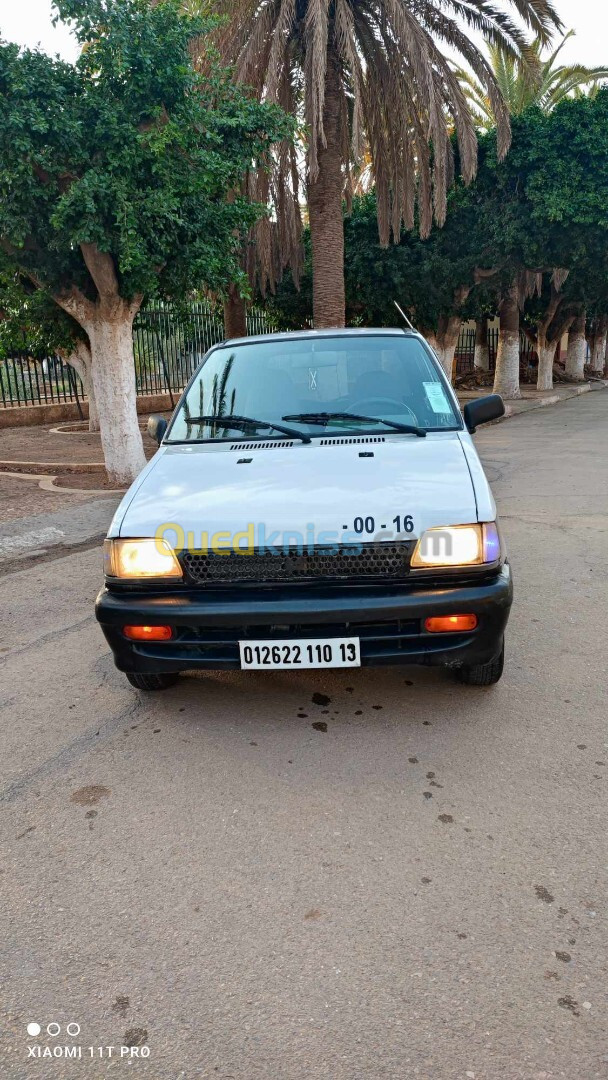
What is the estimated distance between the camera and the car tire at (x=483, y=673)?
350cm

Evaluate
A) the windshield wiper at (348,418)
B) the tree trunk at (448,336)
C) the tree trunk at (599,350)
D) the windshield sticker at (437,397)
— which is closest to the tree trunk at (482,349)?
the tree trunk at (599,350)

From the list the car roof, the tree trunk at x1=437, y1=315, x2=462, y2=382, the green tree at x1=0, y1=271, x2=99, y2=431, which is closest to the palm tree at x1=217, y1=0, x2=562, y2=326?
the green tree at x1=0, y1=271, x2=99, y2=431

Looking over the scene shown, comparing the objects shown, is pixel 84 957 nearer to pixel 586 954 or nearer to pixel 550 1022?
pixel 550 1022

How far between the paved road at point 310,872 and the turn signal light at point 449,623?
0.50m

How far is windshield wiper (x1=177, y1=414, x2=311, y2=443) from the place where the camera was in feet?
12.3

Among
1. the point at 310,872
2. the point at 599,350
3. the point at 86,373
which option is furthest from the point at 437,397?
the point at 599,350

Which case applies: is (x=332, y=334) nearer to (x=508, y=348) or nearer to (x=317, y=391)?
(x=317, y=391)

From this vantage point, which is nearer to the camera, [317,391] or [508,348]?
[317,391]

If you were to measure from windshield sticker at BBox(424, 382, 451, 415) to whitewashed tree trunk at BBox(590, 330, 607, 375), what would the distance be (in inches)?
1606

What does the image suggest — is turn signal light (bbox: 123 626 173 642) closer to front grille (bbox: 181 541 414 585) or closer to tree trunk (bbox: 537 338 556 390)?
front grille (bbox: 181 541 414 585)

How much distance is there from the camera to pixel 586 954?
2.03 meters

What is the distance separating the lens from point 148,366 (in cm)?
2091

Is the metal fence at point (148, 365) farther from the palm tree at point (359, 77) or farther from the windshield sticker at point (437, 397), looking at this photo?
the windshield sticker at point (437, 397)

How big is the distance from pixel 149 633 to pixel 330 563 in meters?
0.80
